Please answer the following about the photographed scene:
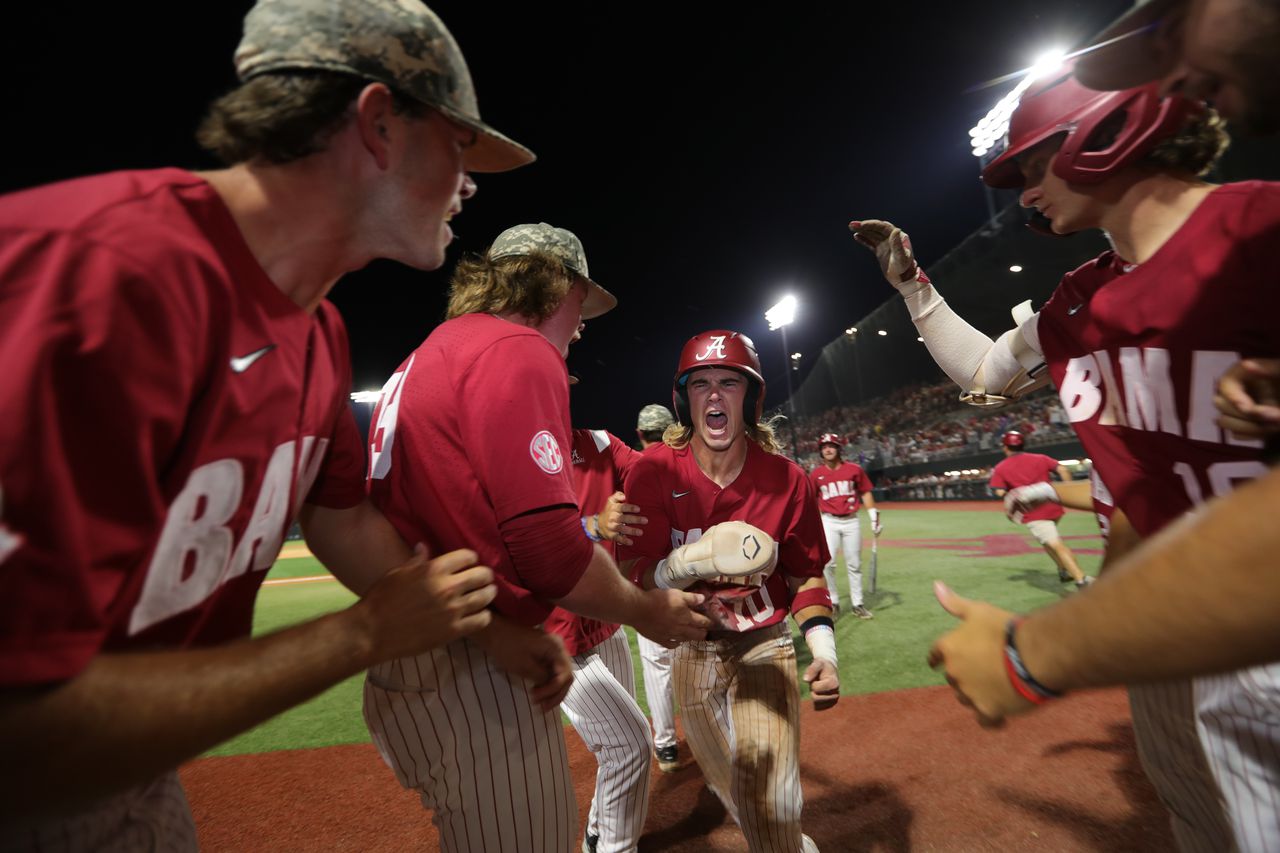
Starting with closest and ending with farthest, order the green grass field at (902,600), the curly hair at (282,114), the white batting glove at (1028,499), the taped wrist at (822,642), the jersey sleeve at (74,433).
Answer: the jersey sleeve at (74,433) < the curly hair at (282,114) < the taped wrist at (822,642) < the white batting glove at (1028,499) < the green grass field at (902,600)

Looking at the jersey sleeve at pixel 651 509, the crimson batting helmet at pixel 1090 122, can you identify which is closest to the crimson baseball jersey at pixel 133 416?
the jersey sleeve at pixel 651 509

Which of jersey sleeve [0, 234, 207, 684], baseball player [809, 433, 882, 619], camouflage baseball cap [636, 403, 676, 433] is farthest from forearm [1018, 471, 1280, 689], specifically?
baseball player [809, 433, 882, 619]

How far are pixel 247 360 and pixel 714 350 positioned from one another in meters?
2.61

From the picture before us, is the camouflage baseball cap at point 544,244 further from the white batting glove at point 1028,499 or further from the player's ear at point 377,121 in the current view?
the white batting glove at point 1028,499

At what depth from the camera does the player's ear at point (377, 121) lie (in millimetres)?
1337

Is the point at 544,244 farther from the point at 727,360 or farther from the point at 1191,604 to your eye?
the point at 1191,604

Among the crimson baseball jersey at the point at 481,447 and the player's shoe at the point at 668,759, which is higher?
the crimson baseball jersey at the point at 481,447

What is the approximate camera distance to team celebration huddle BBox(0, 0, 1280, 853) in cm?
83

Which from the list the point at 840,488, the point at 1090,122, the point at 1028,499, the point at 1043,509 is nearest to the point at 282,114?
the point at 1090,122

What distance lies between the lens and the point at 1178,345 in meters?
1.71

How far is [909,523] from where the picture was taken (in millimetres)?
19766

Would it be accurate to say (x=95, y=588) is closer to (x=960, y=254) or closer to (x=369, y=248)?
(x=369, y=248)

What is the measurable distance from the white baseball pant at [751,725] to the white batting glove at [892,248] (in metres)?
1.85

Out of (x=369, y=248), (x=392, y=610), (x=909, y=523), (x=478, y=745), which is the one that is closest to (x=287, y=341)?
(x=369, y=248)
